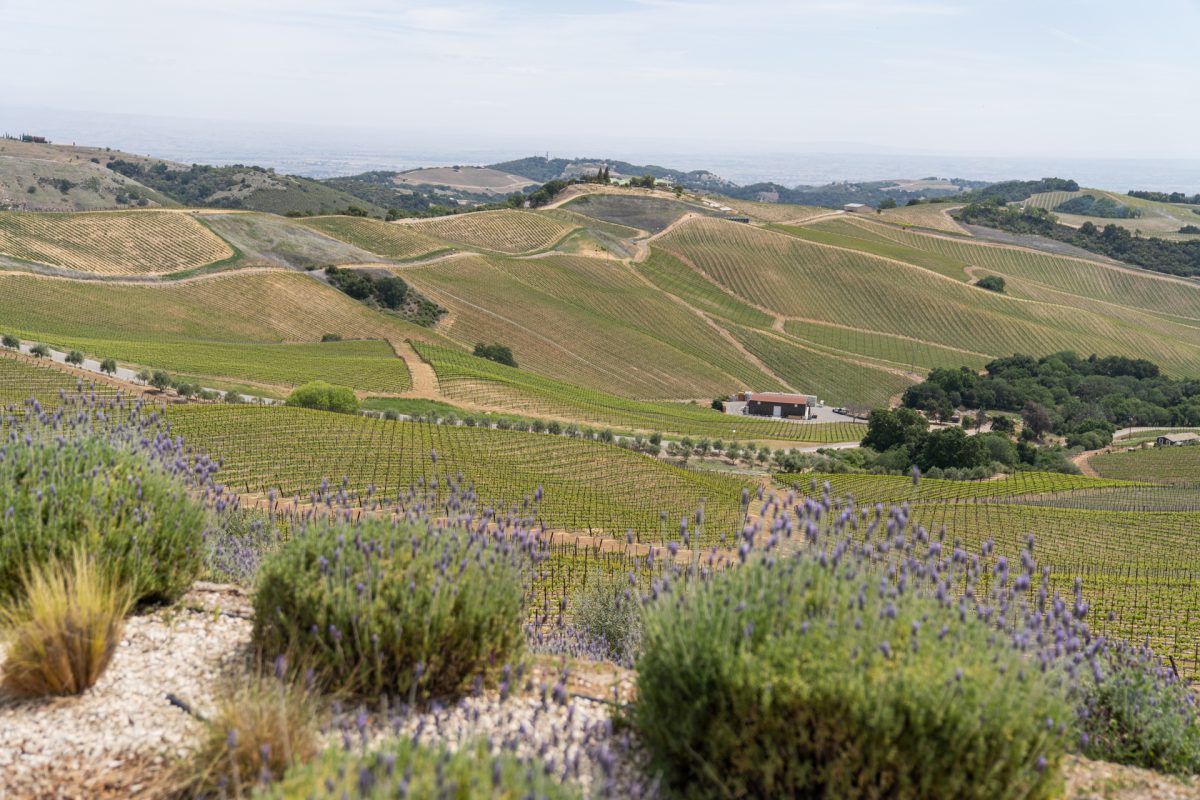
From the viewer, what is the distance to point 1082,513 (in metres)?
49.2

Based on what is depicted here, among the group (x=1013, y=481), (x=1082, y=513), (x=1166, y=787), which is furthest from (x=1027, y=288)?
(x=1166, y=787)

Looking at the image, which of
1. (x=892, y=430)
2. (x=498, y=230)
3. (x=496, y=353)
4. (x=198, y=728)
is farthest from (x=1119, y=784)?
(x=498, y=230)

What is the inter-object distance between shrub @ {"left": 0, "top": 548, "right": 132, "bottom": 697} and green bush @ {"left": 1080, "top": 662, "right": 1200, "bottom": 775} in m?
7.02

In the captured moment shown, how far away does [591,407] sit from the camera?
238 ft

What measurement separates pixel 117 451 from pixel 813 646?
6716 millimetres

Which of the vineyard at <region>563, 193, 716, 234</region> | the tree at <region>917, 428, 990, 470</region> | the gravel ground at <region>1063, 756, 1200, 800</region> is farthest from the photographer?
the vineyard at <region>563, 193, 716, 234</region>

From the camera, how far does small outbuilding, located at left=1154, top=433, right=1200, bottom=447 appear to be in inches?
3406

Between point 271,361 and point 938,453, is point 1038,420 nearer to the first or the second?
point 938,453

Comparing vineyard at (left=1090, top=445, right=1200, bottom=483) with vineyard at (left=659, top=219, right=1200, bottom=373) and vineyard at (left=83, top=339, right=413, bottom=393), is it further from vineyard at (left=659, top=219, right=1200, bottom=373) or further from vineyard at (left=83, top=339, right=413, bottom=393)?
vineyard at (left=83, top=339, right=413, bottom=393)

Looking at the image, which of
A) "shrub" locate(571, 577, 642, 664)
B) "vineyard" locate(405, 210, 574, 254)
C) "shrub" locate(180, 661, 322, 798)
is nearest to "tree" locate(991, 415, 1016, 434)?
"vineyard" locate(405, 210, 574, 254)

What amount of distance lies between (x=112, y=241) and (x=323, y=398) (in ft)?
174

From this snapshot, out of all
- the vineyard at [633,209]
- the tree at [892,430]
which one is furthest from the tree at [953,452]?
the vineyard at [633,209]

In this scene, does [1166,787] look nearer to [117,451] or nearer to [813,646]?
[813,646]

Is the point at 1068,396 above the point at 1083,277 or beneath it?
beneath
